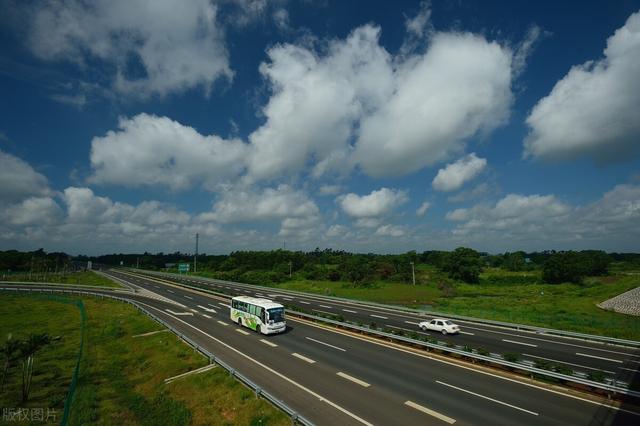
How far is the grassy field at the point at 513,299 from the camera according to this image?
44.5m

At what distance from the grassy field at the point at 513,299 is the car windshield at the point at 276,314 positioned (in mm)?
28194

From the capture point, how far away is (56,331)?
1471 inches

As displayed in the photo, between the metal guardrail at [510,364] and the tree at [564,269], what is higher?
the tree at [564,269]

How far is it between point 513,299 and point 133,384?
7831 centimetres

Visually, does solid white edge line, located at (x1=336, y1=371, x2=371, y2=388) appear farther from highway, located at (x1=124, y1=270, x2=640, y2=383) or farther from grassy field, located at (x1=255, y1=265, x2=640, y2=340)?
grassy field, located at (x1=255, y1=265, x2=640, y2=340)

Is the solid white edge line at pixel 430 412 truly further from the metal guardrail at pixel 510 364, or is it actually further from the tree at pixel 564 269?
the tree at pixel 564 269

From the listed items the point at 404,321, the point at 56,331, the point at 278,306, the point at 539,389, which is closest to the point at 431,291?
the point at 404,321

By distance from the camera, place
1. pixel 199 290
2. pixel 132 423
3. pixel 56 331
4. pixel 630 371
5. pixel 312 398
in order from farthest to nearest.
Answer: pixel 199 290 → pixel 56 331 → pixel 630 371 → pixel 312 398 → pixel 132 423

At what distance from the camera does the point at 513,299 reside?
245 ft

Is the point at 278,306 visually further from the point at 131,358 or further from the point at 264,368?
the point at 131,358

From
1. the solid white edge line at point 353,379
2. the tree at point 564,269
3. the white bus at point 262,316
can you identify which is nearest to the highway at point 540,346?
the white bus at point 262,316

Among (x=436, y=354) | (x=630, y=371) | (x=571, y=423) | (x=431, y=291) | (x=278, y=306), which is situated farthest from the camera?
(x=431, y=291)

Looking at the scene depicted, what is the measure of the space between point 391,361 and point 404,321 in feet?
57.5

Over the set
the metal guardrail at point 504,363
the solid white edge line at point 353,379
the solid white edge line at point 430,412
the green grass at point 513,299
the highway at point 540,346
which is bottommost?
the green grass at point 513,299
